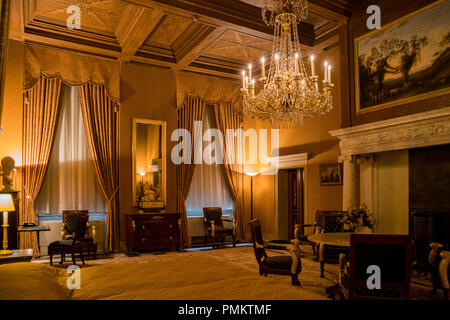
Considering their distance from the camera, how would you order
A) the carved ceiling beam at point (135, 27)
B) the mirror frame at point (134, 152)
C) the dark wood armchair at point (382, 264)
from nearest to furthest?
1. the dark wood armchair at point (382, 264)
2. the carved ceiling beam at point (135, 27)
3. the mirror frame at point (134, 152)

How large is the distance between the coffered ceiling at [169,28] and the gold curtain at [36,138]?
39.7 inches

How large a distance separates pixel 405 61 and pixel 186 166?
5.01 meters

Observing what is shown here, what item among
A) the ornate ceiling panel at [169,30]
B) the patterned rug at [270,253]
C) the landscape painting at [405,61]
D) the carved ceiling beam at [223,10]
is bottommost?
the patterned rug at [270,253]

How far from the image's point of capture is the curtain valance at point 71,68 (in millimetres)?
6453

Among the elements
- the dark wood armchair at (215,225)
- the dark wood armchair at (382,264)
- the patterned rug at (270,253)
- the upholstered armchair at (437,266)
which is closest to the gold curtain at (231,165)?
the dark wood armchair at (215,225)

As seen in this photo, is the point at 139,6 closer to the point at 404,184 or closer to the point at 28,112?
the point at 28,112

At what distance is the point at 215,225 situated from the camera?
7.94 m

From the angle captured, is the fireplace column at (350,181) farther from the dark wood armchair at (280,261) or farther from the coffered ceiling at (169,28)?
the coffered ceiling at (169,28)

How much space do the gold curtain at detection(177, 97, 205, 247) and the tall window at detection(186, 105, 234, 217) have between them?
27 centimetres

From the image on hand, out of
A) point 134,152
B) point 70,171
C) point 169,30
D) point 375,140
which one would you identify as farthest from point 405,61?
point 70,171

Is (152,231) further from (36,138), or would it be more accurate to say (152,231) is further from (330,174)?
(330,174)

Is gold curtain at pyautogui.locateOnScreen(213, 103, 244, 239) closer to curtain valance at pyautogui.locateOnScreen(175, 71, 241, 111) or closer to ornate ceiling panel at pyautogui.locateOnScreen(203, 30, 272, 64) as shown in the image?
curtain valance at pyautogui.locateOnScreen(175, 71, 241, 111)

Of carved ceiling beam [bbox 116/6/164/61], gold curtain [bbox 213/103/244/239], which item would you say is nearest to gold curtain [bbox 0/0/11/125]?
carved ceiling beam [bbox 116/6/164/61]

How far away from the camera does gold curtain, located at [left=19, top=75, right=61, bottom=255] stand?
6219 mm
